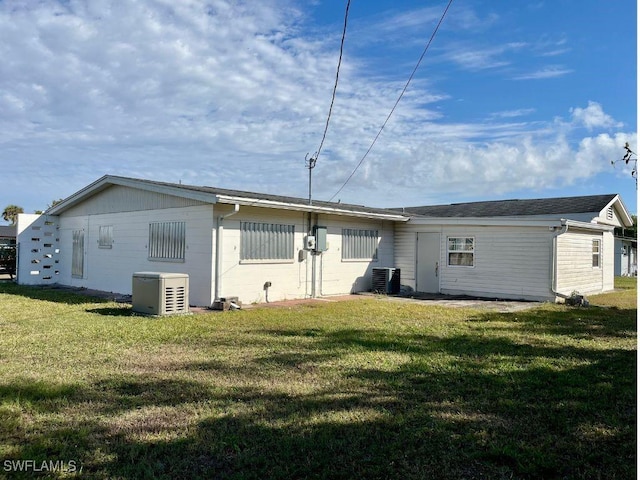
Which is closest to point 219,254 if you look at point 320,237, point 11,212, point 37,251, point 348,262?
point 320,237

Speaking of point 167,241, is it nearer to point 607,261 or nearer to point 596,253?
point 596,253

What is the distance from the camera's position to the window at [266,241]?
37.8ft

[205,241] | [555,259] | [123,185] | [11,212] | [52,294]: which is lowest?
[52,294]

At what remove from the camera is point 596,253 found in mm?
15930

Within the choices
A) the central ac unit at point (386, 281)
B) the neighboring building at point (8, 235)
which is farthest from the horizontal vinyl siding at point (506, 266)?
the neighboring building at point (8, 235)

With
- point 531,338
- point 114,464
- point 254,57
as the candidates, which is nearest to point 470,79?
point 254,57

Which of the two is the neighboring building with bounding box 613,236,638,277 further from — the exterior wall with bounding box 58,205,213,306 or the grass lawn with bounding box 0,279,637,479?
the exterior wall with bounding box 58,205,213,306

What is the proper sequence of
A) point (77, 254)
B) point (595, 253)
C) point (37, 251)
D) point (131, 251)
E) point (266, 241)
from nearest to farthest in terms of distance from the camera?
point (266, 241), point (131, 251), point (595, 253), point (77, 254), point (37, 251)

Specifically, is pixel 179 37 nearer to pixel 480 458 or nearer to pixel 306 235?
pixel 306 235

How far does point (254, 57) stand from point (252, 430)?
29.2ft

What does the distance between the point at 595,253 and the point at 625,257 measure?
604 inches

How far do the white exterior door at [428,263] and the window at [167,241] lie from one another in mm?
7562

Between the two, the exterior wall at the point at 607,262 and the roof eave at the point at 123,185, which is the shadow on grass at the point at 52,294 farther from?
the exterior wall at the point at 607,262

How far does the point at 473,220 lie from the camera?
13750mm
